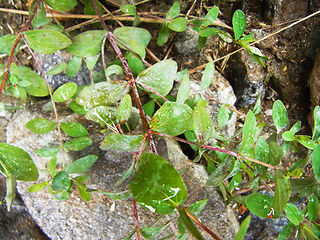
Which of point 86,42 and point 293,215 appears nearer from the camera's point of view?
point 293,215

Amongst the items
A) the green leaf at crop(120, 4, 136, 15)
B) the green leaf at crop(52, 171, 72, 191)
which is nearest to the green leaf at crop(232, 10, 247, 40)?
the green leaf at crop(120, 4, 136, 15)

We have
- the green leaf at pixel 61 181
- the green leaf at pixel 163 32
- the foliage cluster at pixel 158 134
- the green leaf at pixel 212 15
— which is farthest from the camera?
the green leaf at pixel 163 32

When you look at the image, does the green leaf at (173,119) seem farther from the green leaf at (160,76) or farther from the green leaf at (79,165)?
the green leaf at (79,165)

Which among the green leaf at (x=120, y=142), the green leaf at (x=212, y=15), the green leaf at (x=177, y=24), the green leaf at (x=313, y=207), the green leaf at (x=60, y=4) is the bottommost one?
the green leaf at (x=313, y=207)

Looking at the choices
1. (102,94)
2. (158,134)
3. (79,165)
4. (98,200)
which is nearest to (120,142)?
(158,134)

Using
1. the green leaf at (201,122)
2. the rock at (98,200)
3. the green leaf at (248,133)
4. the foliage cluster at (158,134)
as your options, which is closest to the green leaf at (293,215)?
the foliage cluster at (158,134)

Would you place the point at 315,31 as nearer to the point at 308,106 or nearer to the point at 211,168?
the point at 308,106

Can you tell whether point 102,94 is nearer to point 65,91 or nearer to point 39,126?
point 65,91
